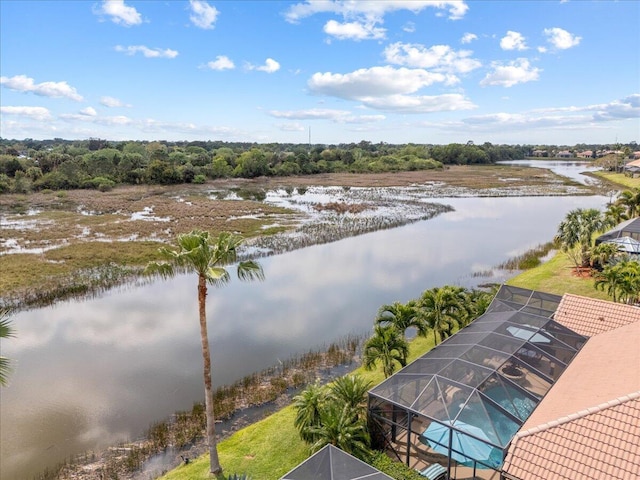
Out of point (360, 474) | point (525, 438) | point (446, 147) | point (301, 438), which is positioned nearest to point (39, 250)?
point (301, 438)

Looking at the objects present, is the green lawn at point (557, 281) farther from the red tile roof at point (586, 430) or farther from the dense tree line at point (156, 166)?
the dense tree line at point (156, 166)

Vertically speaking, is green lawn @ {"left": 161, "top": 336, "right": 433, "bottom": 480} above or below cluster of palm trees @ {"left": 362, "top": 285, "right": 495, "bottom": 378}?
below

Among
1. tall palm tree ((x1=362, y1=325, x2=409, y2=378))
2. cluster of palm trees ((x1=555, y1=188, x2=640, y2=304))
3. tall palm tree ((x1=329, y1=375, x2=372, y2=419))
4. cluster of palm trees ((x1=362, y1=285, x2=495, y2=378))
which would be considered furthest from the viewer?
cluster of palm trees ((x1=555, y1=188, x2=640, y2=304))

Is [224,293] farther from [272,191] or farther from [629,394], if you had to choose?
[272,191]

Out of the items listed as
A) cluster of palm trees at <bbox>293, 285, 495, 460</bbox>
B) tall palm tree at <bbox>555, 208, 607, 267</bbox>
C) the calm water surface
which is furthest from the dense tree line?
cluster of palm trees at <bbox>293, 285, 495, 460</bbox>

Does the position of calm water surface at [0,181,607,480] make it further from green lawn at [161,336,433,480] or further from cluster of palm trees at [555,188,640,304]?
cluster of palm trees at [555,188,640,304]

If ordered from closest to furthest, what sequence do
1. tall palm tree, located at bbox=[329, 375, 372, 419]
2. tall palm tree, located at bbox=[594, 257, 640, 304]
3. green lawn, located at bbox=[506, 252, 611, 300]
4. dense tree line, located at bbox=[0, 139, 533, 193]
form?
tall palm tree, located at bbox=[329, 375, 372, 419]
tall palm tree, located at bbox=[594, 257, 640, 304]
green lawn, located at bbox=[506, 252, 611, 300]
dense tree line, located at bbox=[0, 139, 533, 193]
